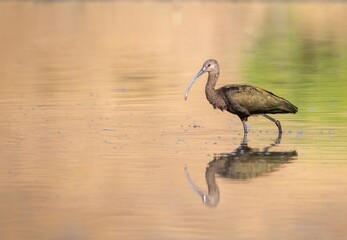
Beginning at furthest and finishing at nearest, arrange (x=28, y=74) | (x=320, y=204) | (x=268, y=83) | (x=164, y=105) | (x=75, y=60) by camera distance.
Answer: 1. (x=75, y=60)
2. (x=28, y=74)
3. (x=268, y=83)
4. (x=164, y=105)
5. (x=320, y=204)

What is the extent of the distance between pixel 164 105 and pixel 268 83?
5212 mm

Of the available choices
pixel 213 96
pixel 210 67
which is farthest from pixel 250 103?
pixel 210 67

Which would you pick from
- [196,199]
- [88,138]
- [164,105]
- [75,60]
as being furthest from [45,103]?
[75,60]

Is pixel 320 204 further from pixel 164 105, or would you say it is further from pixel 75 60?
pixel 75 60

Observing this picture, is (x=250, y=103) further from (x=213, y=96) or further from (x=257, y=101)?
(x=213, y=96)

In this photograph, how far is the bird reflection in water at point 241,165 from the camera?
14335mm

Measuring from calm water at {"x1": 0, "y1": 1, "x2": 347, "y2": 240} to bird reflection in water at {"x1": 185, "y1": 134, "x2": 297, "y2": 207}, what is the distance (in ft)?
0.08

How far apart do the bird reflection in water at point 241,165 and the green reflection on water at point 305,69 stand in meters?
3.27

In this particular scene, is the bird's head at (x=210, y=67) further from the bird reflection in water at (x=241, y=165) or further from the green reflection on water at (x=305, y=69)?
the bird reflection in water at (x=241, y=165)

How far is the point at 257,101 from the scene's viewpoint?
1934 centimetres

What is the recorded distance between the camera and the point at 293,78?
1153 inches

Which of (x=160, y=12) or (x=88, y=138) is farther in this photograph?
(x=160, y=12)

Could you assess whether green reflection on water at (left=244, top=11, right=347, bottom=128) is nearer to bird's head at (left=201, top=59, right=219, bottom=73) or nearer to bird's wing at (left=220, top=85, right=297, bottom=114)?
bird's wing at (left=220, top=85, right=297, bottom=114)

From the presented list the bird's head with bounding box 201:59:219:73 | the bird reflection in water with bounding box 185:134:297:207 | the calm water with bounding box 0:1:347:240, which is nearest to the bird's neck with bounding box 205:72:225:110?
the bird's head with bounding box 201:59:219:73
